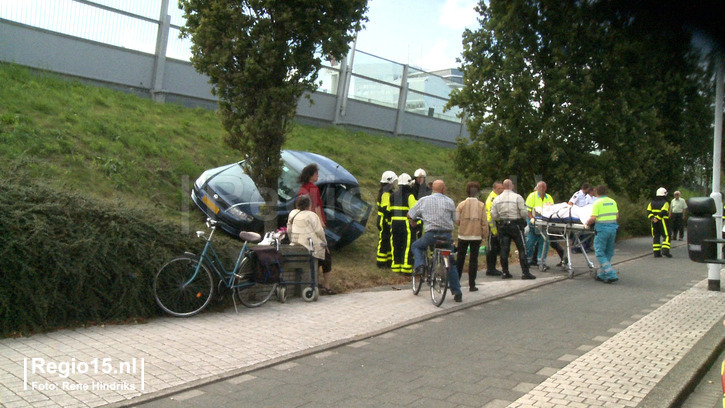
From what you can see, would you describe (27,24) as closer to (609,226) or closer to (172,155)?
(172,155)

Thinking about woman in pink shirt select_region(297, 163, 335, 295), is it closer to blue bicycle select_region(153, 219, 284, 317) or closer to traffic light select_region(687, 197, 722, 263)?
blue bicycle select_region(153, 219, 284, 317)

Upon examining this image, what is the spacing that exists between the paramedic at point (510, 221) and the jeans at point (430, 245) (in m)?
2.75

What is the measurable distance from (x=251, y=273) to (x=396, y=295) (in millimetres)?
2695

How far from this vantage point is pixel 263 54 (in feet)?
30.9

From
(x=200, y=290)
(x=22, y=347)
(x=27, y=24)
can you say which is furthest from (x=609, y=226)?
(x=27, y=24)

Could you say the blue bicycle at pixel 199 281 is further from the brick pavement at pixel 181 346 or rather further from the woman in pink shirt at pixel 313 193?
the woman in pink shirt at pixel 313 193

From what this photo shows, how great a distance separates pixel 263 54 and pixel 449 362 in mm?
5459

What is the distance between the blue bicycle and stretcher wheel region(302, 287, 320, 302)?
668 mm

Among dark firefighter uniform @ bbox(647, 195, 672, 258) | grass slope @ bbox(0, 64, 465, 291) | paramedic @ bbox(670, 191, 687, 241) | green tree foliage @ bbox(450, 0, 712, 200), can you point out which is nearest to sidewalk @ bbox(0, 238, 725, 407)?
grass slope @ bbox(0, 64, 465, 291)

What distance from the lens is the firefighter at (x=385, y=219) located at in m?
A: 12.0

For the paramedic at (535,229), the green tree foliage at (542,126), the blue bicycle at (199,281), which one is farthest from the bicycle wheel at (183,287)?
the green tree foliage at (542,126)

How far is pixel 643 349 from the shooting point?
7012 mm

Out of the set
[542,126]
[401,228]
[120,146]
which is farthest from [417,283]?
[542,126]

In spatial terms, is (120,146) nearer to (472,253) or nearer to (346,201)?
A: (346,201)
